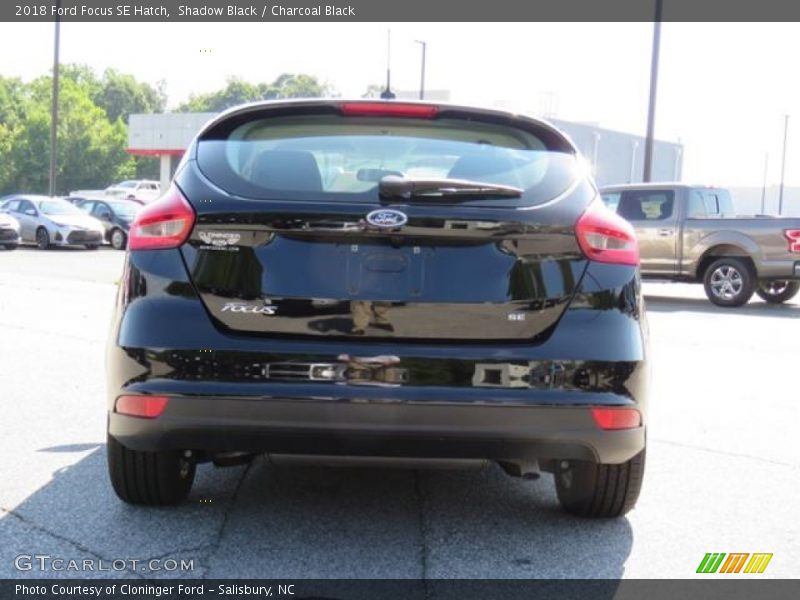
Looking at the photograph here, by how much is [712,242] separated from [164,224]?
13.2m

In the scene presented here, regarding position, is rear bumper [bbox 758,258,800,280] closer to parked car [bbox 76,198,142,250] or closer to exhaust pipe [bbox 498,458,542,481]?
exhaust pipe [bbox 498,458,542,481]

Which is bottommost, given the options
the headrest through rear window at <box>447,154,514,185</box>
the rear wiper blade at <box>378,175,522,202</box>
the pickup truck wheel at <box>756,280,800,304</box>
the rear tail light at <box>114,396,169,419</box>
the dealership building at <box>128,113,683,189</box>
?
the pickup truck wheel at <box>756,280,800,304</box>

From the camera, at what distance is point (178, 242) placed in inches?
136

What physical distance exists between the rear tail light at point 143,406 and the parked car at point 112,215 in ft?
84.2

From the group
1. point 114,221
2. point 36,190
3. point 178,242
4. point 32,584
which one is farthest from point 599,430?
point 36,190

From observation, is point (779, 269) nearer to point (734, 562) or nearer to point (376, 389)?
point (734, 562)

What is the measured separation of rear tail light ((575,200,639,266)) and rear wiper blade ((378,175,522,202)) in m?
0.27

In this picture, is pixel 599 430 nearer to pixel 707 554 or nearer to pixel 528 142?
pixel 707 554

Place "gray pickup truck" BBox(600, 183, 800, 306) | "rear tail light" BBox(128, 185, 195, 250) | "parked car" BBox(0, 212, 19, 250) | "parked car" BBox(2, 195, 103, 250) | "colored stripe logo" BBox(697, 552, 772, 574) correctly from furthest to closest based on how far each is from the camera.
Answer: "parked car" BBox(2, 195, 103, 250) → "parked car" BBox(0, 212, 19, 250) → "gray pickup truck" BBox(600, 183, 800, 306) → "colored stripe logo" BBox(697, 552, 772, 574) → "rear tail light" BBox(128, 185, 195, 250)

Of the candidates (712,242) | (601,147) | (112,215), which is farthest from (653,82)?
(601,147)

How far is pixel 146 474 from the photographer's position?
3.85 metres

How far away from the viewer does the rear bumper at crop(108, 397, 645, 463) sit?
128 inches

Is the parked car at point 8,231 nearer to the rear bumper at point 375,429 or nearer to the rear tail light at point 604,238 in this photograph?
the rear bumper at point 375,429

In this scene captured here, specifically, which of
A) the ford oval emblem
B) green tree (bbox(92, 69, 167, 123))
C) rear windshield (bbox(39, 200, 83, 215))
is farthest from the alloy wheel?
green tree (bbox(92, 69, 167, 123))
